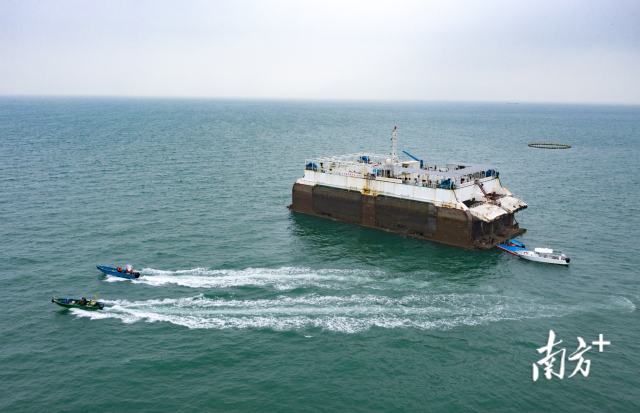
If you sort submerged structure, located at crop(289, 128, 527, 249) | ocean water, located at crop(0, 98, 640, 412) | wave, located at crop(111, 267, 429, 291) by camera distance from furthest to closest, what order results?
submerged structure, located at crop(289, 128, 527, 249) → wave, located at crop(111, 267, 429, 291) → ocean water, located at crop(0, 98, 640, 412)

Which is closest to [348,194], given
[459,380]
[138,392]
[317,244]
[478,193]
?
[317,244]

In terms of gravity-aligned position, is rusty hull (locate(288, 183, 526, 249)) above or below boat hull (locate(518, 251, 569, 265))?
above

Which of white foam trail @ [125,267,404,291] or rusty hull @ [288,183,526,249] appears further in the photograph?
rusty hull @ [288,183,526,249]

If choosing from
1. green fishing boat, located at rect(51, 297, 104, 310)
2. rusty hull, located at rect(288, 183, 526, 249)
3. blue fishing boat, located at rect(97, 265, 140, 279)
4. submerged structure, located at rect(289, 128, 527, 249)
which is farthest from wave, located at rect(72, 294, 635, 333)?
submerged structure, located at rect(289, 128, 527, 249)

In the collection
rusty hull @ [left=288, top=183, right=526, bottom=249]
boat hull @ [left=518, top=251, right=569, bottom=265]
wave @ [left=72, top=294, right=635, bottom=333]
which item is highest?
rusty hull @ [left=288, top=183, right=526, bottom=249]

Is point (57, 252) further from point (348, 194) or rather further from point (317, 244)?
point (348, 194)

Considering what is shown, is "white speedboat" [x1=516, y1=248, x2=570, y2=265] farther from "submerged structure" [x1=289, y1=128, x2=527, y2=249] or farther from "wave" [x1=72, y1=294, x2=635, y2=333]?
"wave" [x1=72, y1=294, x2=635, y2=333]

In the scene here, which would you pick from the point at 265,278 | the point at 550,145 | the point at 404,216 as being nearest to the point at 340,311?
the point at 265,278
